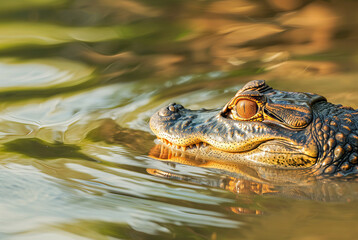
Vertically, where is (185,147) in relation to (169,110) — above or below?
below

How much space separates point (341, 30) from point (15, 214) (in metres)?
5.94

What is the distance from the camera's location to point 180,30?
7.72 metres

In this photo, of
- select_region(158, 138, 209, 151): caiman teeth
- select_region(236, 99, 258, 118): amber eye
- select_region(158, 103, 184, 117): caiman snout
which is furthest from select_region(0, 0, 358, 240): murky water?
select_region(236, 99, 258, 118): amber eye

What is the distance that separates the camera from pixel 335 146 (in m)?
3.89

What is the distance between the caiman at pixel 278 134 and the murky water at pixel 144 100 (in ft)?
→ 0.66

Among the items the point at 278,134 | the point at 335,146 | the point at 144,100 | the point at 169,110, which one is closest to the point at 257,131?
the point at 278,134

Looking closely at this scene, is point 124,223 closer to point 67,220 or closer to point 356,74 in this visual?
point 67,220

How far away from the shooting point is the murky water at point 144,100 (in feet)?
9.59

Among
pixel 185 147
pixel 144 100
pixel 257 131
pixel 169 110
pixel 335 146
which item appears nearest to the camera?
pixel 335 146

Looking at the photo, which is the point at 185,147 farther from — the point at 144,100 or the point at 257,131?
the point at 144,100

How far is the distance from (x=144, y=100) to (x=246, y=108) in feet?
6.32

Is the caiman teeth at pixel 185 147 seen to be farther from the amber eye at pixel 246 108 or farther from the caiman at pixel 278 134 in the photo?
the amber eye at pixel 246 108

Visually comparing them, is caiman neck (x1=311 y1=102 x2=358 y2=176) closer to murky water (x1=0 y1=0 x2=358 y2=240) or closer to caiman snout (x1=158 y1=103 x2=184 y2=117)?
murky water (x1=0 y1=0 x2=358 y2=240)

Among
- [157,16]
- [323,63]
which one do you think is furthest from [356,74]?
[157,16]
